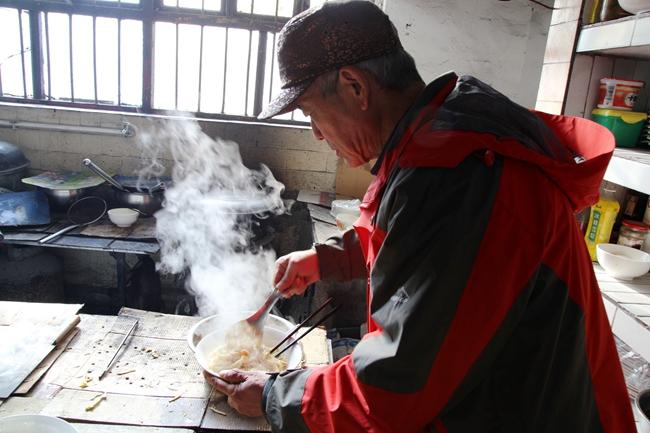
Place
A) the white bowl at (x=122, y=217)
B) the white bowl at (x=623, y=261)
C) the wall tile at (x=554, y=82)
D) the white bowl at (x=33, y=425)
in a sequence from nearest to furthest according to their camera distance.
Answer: the white bowl at (x=33, y=425)
the white bowl at (x=623, y=261)
the wall tile at (x=554, y=82)
the white bowl at (x=122, y=217)

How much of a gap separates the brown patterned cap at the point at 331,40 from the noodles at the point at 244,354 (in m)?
1.26

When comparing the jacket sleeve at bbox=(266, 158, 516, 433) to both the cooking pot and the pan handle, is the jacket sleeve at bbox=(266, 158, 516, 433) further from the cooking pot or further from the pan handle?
the cooking pot

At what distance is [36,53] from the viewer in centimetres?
558

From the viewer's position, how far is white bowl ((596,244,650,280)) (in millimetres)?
2383

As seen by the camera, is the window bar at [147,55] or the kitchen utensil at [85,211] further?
the window bar at [147,55]

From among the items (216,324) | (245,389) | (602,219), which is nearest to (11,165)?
(216,324)

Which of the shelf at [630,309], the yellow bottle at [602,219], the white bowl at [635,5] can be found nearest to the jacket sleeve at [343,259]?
the shelf at [630,309]

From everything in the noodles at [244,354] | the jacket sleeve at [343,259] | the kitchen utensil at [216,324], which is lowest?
the noodles at [244,354]

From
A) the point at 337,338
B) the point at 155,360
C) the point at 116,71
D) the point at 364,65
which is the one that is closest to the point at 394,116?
the point at 364,65

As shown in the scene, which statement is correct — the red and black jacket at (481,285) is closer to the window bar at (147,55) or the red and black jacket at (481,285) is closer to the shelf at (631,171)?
the shelf at (631,171)

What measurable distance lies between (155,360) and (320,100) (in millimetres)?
1532

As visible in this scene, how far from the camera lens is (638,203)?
2754 mm

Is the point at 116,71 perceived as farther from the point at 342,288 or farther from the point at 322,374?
the point at 322,374

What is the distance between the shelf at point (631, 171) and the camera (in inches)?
77.3
